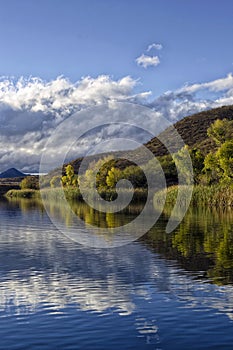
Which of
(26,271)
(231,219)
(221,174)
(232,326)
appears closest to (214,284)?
(232,326)

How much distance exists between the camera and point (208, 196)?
69125 mm

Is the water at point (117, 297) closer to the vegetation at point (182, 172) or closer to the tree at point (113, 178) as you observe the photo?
the vegetation at point (182, 172)

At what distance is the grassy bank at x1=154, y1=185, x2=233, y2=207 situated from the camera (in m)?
65.9

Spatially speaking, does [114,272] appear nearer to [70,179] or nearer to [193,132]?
[70,179]

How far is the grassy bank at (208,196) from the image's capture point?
6594 cm

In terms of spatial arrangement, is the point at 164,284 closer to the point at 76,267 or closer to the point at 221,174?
the point at 76,267

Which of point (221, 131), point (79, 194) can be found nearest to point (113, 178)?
point (79, 194)

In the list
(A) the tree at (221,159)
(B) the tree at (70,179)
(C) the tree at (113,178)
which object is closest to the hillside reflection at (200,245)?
(A) the tree at (221,159)

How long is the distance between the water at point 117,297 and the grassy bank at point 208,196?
3637cm

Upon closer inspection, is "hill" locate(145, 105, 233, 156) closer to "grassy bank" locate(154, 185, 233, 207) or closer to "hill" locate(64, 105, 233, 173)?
"hill" locate(64, 105, 233, 173)

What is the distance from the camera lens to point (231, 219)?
46625 millimetres

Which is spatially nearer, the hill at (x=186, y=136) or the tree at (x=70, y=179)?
the tree at (x=70, y=179)

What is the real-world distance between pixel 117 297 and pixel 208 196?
53514 mm

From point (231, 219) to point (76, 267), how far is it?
26.8m
